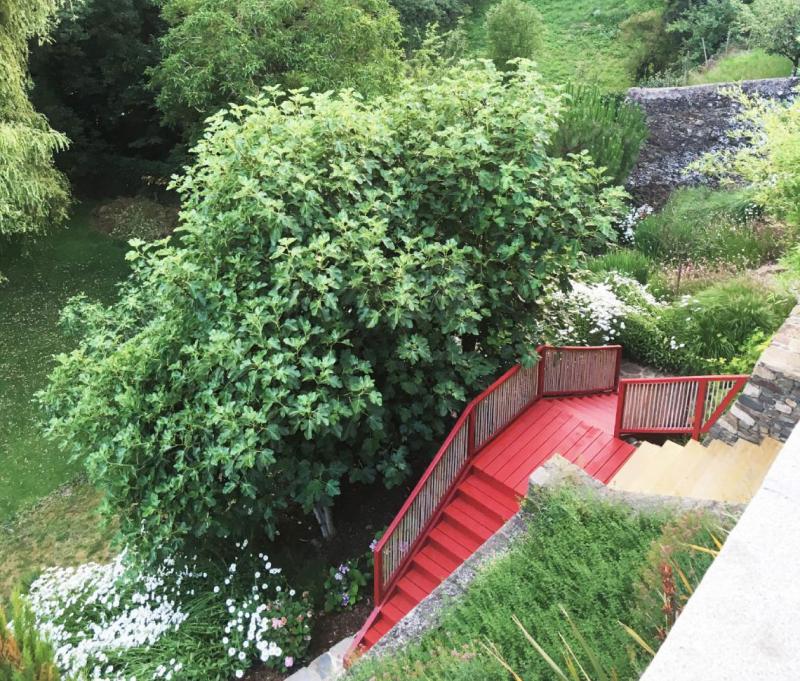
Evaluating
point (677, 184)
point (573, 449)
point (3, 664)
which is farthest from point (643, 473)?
point (677, 184)

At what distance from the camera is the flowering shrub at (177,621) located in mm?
6805

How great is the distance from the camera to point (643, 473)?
21.8 ft

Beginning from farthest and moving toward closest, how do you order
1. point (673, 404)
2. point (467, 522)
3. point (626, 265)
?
point (626, 265) → point (673, 404) → point (467, 522)

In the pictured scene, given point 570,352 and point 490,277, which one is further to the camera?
point 570,352

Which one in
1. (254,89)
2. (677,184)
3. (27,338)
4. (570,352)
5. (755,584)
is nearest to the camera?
(755,584)

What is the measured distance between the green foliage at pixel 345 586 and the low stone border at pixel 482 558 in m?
1.10

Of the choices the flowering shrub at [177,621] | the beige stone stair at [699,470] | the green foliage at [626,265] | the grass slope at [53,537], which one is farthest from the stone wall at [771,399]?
the grass slope at [53,537]

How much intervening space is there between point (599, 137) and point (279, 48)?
6.33 metres

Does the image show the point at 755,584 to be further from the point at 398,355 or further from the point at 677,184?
the point at 677,184

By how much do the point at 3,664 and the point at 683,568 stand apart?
13.5 feet

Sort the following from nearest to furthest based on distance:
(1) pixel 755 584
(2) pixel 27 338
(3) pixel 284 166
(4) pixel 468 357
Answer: (1) pixel 755 584
(3) pixel 284 166
(4) pixel 468 357
(2) pixel 27 338

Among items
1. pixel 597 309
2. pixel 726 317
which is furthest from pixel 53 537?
pixel 726 317

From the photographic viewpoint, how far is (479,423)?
294 inches

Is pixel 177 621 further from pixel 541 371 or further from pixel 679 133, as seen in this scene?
pixel 679 133
